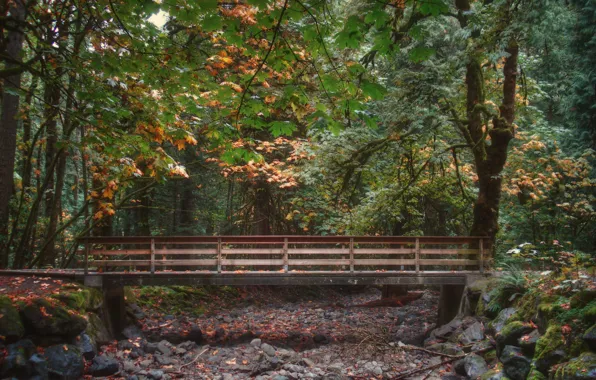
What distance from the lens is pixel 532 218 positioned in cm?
1170

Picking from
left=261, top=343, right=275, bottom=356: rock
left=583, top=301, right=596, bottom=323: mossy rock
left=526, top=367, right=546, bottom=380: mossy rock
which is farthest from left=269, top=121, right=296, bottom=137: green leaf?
left=261, top=343, right=275, bottom=356: rock

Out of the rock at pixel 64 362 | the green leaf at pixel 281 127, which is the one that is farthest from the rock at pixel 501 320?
the rock at pixel 64 362

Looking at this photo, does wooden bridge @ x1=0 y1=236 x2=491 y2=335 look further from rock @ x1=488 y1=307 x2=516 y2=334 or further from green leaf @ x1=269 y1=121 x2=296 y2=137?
green leaf @ x1=269 y1=121 x2=296 y2=137

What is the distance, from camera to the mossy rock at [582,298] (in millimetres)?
5344

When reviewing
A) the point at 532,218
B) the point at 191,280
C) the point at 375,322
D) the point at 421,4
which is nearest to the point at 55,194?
the point at 191,280

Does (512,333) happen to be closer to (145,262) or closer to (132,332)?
(145,262)

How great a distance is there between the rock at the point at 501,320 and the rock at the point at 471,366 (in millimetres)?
751

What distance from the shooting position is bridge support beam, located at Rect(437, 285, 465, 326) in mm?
9827

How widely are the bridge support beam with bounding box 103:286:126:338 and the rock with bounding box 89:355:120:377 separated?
1787mm

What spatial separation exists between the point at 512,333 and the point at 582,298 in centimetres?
126

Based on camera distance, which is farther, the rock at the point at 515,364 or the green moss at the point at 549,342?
the rock at the point at 515,364

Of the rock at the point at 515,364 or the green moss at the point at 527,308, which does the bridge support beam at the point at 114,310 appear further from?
the green moss at the point at 527,308

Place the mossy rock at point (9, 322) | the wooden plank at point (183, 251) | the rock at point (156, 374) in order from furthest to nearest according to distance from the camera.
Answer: the wooden plank at point (183, 251), the rock at point (156, 374), the mossy rock at point (9, 322)

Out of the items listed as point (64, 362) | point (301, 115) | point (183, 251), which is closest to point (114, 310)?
point (183, 251)
